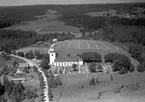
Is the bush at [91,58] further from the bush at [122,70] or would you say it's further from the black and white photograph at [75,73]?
the bush at [122,70]

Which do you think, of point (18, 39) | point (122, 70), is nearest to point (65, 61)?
point (122, 70)

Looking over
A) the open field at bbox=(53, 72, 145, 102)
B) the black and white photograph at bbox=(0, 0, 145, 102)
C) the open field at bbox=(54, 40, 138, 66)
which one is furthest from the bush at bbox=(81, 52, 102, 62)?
the open field at bbox=(53, 72, 145, 102)

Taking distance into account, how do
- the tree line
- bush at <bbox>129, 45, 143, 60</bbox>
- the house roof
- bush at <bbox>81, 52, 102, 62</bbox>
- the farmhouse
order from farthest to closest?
Answer: 1. the tree line
2. bush at <bbox>129, 45, 143, 60</bbox>
3. bush at <bbox>81, 52, 102, 62</bbox>
4. the house roof
5. the farmhouse

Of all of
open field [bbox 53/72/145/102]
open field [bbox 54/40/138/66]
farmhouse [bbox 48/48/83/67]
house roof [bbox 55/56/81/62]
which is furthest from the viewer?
open field [bbox 54/40/138/66]

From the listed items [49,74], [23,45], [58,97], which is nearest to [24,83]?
[49,74]

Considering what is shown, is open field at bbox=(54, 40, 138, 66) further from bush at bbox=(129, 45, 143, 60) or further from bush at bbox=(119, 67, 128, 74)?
bush at bbox=(119, 67, 128, 74)

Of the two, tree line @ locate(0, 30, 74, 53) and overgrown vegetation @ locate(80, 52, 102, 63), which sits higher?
overgrown vegetation @ locate(80, 52, 102, 63)

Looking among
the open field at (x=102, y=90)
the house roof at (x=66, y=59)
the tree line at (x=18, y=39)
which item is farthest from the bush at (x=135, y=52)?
the tree line at (x=18, y=39)

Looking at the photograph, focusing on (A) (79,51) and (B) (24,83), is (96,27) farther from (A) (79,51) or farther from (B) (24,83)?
(B) (24,83)

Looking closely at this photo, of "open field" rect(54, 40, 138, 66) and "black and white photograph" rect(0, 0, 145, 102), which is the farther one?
"open field" rect(54, 40, 138, 66)

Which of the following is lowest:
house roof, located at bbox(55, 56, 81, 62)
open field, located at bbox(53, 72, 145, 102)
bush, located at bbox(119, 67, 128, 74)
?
open field, located at bbox(53, 72, 145, 102)

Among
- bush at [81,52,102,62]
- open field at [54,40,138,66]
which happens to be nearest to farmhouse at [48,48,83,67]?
bush at [81,52,102,62]
